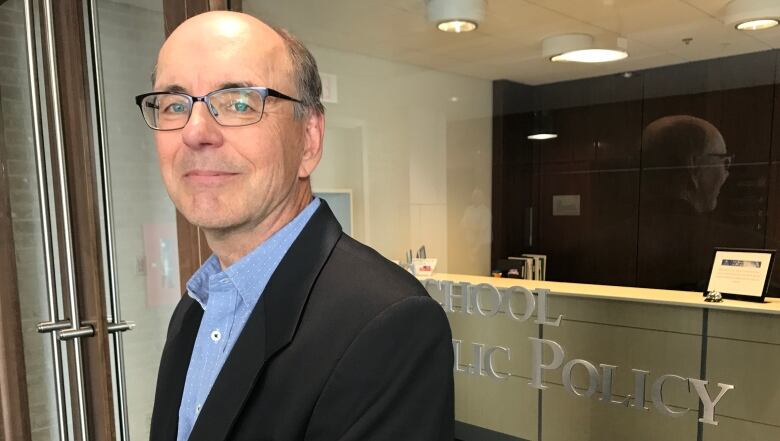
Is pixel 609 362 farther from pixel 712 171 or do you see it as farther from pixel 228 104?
pixel 228 104

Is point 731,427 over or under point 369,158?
under

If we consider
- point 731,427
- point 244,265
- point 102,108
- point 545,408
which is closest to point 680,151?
point 731,427

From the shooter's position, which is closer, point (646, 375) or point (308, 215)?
point (308, 215)

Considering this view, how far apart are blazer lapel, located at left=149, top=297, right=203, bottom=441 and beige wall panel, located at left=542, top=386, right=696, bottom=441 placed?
1.16 m

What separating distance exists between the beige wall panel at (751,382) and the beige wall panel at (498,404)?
557 mm

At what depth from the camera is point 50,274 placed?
6.42ft

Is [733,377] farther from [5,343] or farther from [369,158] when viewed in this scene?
[5,343]

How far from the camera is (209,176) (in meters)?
0.95

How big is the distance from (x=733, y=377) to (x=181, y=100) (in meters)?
1.56

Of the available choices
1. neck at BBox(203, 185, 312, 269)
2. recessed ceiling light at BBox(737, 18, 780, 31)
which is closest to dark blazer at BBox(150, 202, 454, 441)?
neck at BBox(203, 185, 312, 269)

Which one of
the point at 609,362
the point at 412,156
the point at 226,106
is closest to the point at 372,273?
the point at 226,106

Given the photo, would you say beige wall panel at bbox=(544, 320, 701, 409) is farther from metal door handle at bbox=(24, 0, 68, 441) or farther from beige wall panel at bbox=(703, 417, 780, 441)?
metal door handle at bbox=(24, 0, 68, 441)

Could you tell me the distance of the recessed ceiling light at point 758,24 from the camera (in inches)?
54.1

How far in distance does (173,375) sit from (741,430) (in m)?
1.49
